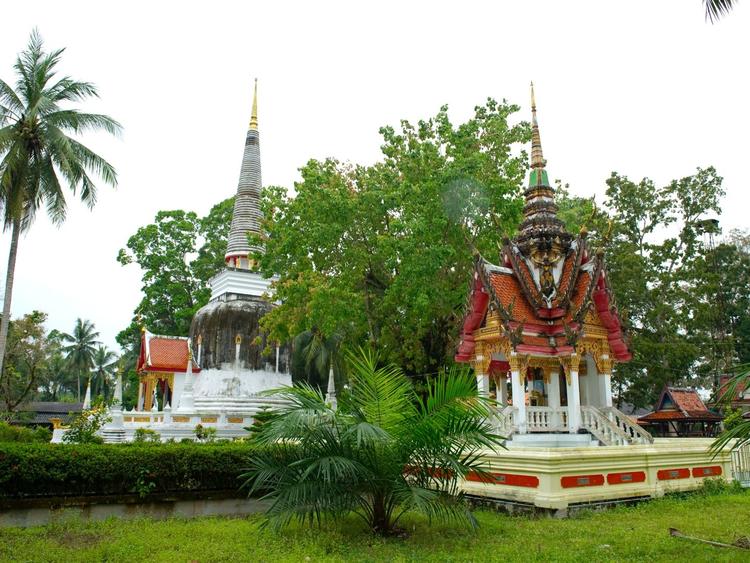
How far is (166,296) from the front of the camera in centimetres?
4300

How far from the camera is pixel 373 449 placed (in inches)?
326

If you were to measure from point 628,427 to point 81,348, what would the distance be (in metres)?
73.4

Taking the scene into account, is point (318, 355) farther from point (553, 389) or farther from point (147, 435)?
point (553, 389)

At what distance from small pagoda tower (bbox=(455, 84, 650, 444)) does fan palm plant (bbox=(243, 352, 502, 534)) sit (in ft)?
17.7

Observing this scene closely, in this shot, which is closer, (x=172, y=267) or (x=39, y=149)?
(x=39, y=149)

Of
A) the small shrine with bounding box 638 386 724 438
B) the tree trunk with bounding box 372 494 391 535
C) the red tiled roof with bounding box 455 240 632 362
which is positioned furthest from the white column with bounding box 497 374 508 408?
the small shrine with bounding box 638 386 724 438

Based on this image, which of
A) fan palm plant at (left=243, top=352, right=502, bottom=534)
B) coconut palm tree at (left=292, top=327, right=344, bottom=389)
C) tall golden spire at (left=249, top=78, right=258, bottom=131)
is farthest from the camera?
tall golden spire at (left=249, top=78, right=258, bottom=131)

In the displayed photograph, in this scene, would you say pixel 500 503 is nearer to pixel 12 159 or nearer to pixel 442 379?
pixel 442 379

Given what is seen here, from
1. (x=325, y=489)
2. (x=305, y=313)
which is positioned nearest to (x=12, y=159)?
(x=305, y=313)

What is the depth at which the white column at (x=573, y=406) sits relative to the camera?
14297mm

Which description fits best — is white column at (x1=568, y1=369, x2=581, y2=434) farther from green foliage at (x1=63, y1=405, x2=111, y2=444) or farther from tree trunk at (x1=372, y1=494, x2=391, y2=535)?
green foliage at (x1=63, y1=405, x2=111, y2=444)

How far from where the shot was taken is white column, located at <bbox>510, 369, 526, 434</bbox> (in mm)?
13914

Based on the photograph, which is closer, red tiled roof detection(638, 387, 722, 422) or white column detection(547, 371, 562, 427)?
white column detection(547, 371, 562, 427)

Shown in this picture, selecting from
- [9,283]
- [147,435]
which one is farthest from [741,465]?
[9,283]
